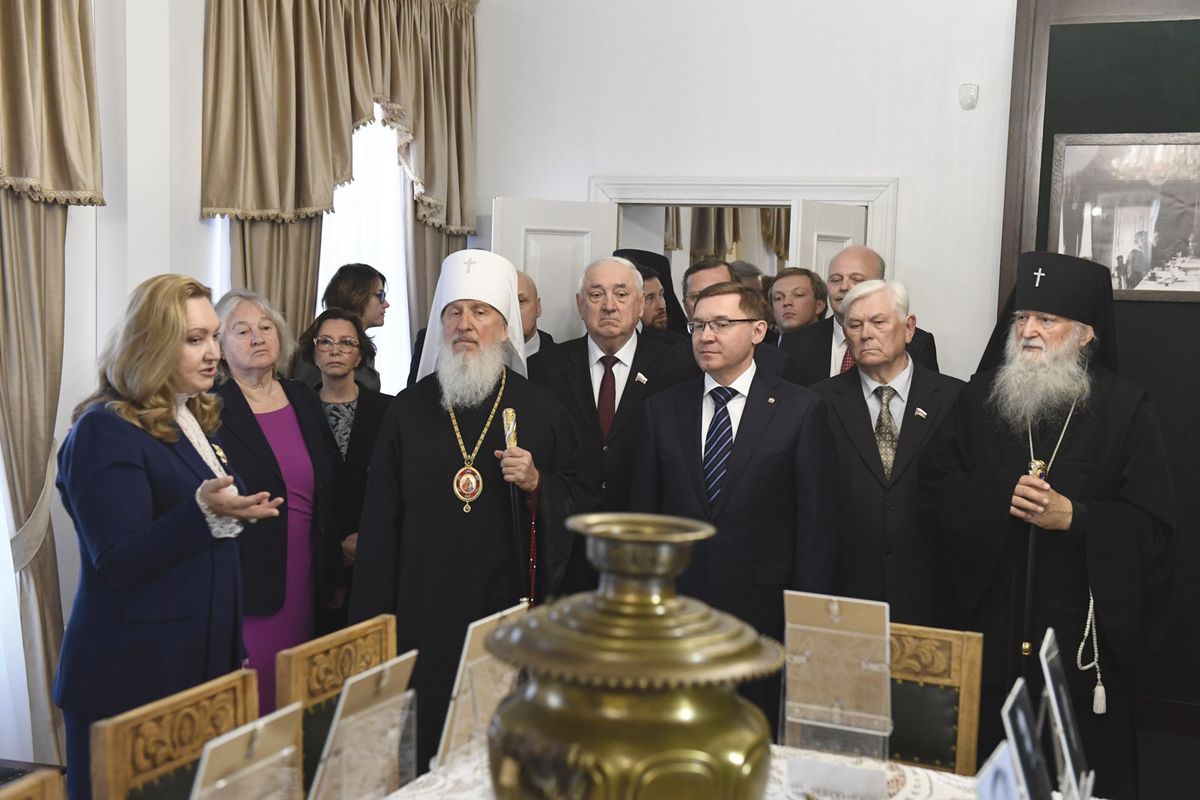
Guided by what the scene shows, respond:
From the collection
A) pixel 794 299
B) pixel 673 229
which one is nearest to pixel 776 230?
pixel 673 229

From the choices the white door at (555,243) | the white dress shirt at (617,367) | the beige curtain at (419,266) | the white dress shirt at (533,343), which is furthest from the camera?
the beige curtain at (419,266)

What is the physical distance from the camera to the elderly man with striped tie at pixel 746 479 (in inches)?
136

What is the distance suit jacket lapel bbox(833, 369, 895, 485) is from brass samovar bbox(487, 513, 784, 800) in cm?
253

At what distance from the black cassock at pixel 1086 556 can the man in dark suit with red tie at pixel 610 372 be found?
3.81ft

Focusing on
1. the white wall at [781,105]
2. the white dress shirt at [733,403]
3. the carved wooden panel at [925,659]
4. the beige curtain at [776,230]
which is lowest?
the carved wooden panel at [925,659]

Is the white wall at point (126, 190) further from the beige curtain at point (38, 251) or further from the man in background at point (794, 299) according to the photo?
the man in background at point (794, 299)

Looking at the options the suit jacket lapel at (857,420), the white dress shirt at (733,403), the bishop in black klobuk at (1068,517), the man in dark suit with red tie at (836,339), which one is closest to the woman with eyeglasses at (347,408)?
the white dress shirt at (733,403)

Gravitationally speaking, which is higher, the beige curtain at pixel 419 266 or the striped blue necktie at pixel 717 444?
the beige curtain at pixel 419 266

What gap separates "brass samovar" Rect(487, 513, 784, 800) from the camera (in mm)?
1198

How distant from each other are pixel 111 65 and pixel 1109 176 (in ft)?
14.6

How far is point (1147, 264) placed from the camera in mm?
5730

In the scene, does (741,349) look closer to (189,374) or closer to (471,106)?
(189,374)

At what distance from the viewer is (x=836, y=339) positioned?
4.89 meters

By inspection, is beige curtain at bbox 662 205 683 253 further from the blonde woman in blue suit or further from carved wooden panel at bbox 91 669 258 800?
carved wooden panel at bbox 91 669 258 800
